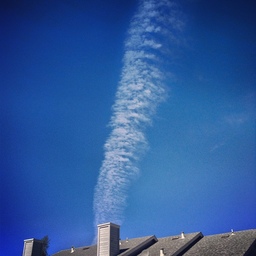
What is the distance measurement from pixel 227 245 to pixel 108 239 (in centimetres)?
1192

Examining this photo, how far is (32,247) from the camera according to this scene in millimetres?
35125

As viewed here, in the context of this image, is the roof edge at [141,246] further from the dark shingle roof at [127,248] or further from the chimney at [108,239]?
the chimney at [108,239]

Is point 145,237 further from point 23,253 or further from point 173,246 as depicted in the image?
point 23,253

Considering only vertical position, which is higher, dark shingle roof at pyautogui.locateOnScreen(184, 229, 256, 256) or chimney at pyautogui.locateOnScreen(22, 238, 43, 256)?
chimney at pyautogui.locateOnScreen(22, 238, 43, 256)

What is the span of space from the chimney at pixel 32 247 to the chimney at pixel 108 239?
9960 mm

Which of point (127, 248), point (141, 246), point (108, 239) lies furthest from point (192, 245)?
point (108, 239)

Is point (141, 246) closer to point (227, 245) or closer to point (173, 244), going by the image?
point (173, 244)

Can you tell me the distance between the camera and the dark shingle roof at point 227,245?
73.4 feet

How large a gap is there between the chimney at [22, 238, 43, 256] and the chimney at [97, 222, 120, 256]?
9.96 meters

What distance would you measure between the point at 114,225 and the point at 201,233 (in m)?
9.14

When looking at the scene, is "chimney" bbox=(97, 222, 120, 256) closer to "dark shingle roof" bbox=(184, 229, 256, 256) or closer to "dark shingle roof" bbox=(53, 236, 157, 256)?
"dark shingle roof" bbox=(53, 236, 157, 256)

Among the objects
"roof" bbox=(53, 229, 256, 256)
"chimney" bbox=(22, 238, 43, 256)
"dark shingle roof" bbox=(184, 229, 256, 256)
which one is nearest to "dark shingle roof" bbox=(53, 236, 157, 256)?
"roof" bbox=(53, 229, 256, 256)

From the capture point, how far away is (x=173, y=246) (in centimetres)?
2753

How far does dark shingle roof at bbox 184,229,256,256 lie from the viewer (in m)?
22.4
